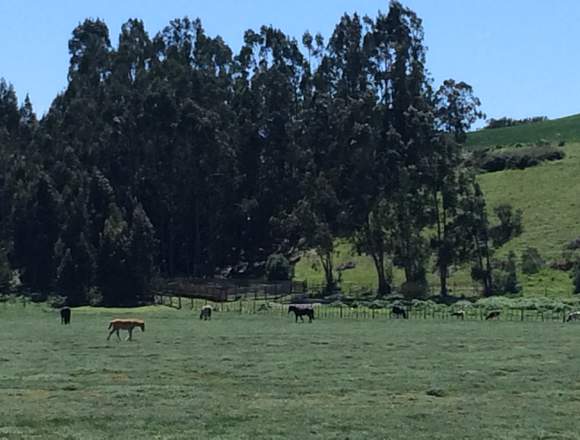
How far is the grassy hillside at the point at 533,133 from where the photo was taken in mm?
139525

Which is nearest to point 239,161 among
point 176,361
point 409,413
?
point 176,361

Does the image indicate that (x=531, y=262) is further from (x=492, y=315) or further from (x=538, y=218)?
(x=492, y=315)

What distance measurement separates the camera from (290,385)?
26406mm

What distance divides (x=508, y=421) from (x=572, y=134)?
123 meters

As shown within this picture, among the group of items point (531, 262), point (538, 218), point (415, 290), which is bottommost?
point (415, 290)

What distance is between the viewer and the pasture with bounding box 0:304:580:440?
20312mm

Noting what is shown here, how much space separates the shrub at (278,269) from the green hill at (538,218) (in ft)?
9.38

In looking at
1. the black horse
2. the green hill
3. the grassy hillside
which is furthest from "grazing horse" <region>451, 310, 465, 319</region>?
the grassy hillside

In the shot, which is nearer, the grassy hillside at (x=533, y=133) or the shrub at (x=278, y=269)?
the shrub at (x=278, y=269)

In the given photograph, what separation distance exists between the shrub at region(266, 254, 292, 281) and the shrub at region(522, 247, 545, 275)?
20080mm

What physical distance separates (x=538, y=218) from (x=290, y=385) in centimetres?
7653

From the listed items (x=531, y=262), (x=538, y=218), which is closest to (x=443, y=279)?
(x=531, y=262)

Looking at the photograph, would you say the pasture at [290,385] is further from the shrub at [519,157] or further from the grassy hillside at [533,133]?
the grassy hillside at [533,133]

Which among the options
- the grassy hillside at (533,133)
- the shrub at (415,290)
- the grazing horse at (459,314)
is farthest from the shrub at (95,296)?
the grassy hillside at (533,133)
